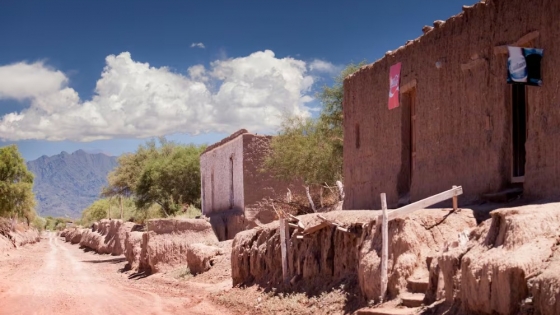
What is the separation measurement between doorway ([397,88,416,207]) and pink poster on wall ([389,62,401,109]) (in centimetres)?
23

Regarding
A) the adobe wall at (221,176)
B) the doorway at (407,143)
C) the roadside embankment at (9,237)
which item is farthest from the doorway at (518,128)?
the roadside embankment at (9,237)

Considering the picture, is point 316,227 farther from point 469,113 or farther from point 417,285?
point 417,285

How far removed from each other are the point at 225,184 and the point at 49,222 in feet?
397

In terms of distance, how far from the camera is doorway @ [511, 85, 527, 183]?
12.4 meters

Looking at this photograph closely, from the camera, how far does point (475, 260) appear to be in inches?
348

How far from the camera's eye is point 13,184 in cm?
5031

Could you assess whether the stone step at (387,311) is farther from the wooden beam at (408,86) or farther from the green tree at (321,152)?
the green tree at (321,152)

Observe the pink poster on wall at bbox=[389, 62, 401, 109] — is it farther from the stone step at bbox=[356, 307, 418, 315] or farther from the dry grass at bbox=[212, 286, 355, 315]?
the stone step at bbox=[356, 307, 418, 315]

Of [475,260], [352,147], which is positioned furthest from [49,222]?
[475,260]

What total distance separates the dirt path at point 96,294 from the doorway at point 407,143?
4.84 metres

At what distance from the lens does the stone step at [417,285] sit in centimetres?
1069

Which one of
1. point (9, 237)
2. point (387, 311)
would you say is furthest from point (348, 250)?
point (9, 237)

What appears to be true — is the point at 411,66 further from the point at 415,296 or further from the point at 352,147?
the point at 415,296

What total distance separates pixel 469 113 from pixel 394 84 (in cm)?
311
